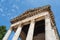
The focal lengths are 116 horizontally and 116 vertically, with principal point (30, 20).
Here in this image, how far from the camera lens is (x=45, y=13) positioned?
22.2 meters

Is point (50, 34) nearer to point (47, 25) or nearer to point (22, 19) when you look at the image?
point (47, 25)

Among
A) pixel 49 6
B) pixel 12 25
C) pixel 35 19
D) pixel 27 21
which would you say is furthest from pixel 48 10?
pixel 12 25

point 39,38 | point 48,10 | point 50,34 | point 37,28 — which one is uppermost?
point 48,10

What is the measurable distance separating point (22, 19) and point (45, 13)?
5330 mm

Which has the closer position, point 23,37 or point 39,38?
point 39,38

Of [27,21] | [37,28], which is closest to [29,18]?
[27,21]

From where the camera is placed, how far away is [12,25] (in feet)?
81.5

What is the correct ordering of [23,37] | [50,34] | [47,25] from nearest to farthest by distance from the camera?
[50,34] → [47,25] → [23,37]

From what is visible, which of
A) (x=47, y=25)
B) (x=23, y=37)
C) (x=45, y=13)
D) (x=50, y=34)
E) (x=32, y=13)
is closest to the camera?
(x=50, y=34)

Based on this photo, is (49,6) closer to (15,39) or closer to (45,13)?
(45,13)

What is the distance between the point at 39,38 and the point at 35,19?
3.81 m

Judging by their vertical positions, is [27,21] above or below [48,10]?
below

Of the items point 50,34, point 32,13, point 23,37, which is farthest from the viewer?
point 23,37

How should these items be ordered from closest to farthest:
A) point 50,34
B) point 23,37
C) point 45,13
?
point 50,34
point 45,13
point 23,37
